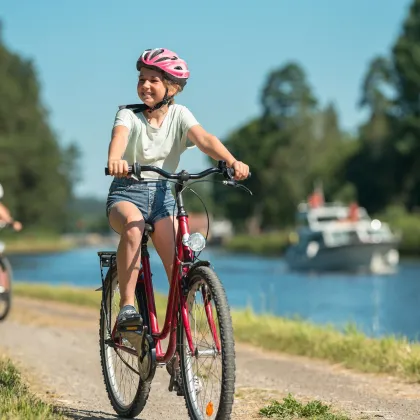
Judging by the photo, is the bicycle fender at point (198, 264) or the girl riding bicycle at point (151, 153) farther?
the girl riding bicycle at point (151, 153)

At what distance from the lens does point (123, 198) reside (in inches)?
222

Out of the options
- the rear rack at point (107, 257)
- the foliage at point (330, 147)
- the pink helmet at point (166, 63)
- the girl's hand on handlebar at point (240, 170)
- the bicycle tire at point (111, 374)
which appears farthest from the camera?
the foliage at point (330, 147)

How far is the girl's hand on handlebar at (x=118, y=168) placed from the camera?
17.0 ft

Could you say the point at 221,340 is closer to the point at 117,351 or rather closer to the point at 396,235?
the point at 117,351

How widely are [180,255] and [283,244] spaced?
7450 centimetres

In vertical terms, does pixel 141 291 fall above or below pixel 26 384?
above

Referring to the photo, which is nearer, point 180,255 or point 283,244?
point 180,255

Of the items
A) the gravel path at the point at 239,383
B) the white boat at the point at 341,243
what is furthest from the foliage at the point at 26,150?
the gravel path at the point at 239,383

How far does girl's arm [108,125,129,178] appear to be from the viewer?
17.0 ft

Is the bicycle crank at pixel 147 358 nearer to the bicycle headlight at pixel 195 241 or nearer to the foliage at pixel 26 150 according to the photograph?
the bicycle headlight at pixel 195 241

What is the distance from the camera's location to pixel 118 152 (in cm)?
537

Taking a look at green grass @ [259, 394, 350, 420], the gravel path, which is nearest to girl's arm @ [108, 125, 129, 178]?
the gravel path

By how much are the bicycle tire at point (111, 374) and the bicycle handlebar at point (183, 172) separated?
75 centimetres

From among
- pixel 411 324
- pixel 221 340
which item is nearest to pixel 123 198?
pixel 221 340
